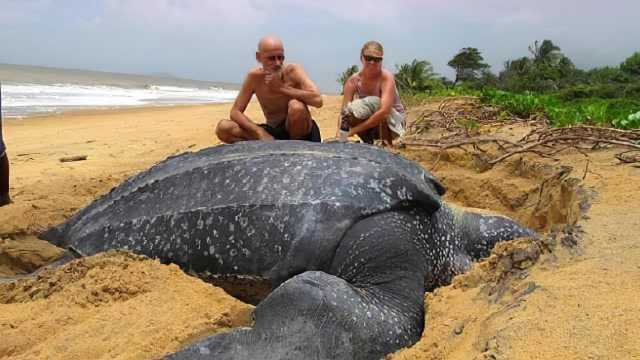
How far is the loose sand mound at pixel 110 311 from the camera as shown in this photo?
1659mm

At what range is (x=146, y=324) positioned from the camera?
Answer: 1.74 metres

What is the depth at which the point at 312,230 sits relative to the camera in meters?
1.82

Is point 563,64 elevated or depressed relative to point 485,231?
elevated

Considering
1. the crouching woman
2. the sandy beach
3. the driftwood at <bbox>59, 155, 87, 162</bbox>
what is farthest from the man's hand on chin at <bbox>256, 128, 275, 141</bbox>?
the driftwood at <bbox>59, 155, 87, 162</bbox>

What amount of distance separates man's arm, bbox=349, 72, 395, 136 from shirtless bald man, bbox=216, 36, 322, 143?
0.49m

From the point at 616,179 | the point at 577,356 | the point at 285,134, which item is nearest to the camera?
the point at 577,356

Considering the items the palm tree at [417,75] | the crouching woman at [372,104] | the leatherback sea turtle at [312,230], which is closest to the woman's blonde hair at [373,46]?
the crouching woman at [372,104]

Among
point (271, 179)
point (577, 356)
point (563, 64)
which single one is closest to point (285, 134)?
point (271, 179)

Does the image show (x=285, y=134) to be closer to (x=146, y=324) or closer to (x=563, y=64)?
(x=146, y=324)

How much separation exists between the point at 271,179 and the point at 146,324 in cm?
62

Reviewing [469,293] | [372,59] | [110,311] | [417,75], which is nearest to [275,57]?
[372,59]

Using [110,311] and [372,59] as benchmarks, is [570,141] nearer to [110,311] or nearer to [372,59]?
[372,59]

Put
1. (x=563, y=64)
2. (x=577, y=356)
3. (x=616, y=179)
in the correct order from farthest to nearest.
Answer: (x=563, y=64) → (x=616, y=179) → (x=577, y=356)

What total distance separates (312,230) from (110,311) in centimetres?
71
